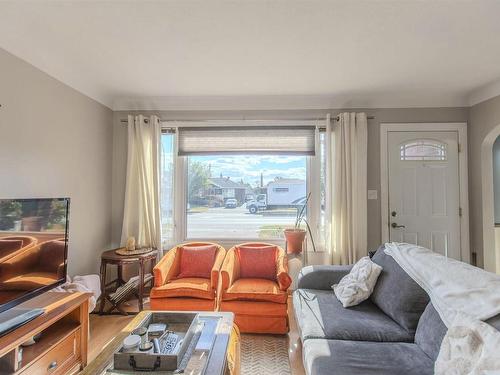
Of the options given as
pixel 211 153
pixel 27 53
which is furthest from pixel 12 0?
pixel 211 153

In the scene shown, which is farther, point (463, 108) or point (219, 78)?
point (463, 108)

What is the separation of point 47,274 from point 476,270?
2.73 m

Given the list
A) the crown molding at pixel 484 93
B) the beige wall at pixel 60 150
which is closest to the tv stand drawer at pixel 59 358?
the beige wall at pixel 60 150

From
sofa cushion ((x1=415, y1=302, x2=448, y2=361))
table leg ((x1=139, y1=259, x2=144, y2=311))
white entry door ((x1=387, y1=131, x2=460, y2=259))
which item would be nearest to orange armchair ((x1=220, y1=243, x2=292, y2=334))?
table leg ((x1=139, y1=259, x2=144, y2=311))

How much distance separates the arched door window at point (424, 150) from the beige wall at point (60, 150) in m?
3.75

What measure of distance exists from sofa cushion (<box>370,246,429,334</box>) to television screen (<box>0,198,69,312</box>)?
2400mm

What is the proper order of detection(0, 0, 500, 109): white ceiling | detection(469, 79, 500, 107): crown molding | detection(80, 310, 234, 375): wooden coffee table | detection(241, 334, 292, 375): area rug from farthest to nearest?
detection(469, 79, 500, 107): crown molding < detection(241, 334, 292, 375): area rug < detection(0, 0, 500, 109): white ceiling < detection(80, 310, 234, 375): wooden coffee table

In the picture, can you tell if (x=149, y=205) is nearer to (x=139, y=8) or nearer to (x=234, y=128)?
(x=234, y=128)

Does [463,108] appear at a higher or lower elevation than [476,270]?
higher

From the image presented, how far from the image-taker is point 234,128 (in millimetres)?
3508

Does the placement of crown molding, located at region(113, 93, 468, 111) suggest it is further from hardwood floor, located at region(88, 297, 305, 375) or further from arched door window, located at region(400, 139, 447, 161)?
hardwood floor, located at region(88, 297, 305, 375)

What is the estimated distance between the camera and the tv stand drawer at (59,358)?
1628 mm

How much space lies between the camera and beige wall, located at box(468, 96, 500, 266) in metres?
3.14

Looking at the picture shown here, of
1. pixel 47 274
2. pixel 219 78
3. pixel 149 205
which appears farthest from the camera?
pixel 149 205
